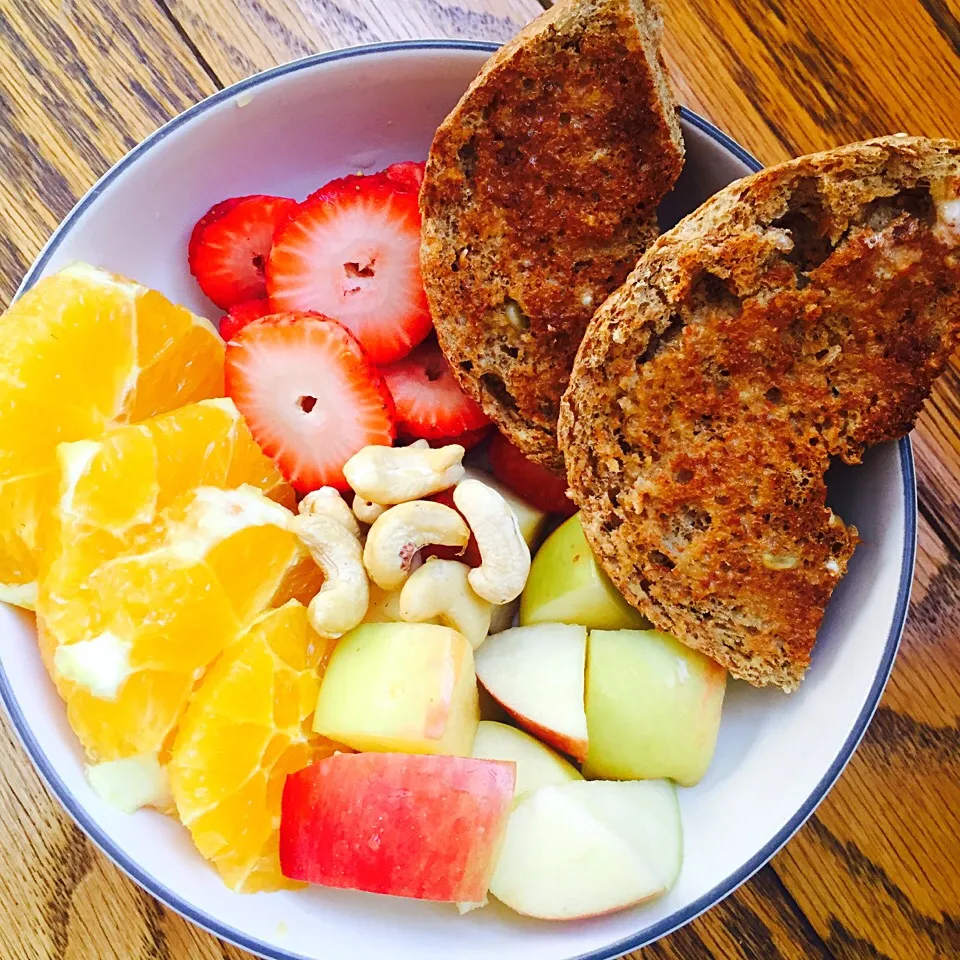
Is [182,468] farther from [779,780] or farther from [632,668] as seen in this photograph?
[779,780]

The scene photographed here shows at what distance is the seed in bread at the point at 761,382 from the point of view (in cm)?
70

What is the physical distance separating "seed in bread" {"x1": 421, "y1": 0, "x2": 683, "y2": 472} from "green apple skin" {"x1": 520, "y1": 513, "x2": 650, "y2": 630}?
0.27ft

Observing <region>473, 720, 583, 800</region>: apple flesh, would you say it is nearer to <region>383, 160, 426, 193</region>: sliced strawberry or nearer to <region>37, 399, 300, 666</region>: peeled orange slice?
<region>37, 399, 300, 666</region>: peeled orange slice

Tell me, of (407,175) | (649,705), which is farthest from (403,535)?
(407,175)

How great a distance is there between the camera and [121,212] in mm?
865

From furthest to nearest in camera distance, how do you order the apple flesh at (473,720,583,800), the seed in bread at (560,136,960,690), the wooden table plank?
the wooden table plank < the apple flesh at (473,720,583,800) < the seed in bread at (560,136,960,690)

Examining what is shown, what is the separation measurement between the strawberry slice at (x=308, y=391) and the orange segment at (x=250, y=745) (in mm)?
168

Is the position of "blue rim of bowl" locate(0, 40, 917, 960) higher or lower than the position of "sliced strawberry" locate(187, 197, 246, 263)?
lower

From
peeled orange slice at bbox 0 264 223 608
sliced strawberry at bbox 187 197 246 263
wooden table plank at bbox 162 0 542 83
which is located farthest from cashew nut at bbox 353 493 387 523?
wooden table plank at bbox 162 0 542 83

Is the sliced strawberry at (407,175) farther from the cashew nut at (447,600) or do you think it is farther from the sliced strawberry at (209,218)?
the cashew nut at (447,600)

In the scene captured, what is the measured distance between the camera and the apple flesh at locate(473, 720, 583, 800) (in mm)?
806

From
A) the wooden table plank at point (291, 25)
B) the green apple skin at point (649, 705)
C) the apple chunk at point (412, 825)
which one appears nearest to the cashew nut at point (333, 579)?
the apple chunk at point (412, 825)

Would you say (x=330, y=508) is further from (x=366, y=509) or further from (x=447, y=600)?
(x=447, y=600)

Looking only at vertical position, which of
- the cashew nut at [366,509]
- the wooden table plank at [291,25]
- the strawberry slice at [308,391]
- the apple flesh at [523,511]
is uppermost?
the wooden table plank at [291,25]
